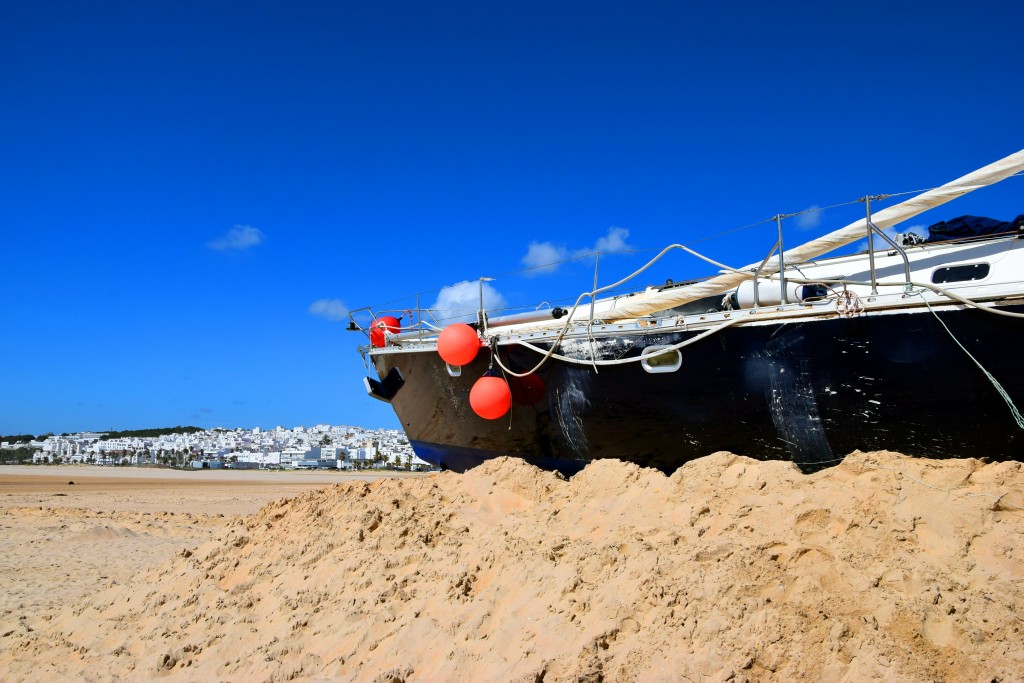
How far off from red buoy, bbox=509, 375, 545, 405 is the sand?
2.24m

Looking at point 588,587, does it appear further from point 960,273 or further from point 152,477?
point 152,477

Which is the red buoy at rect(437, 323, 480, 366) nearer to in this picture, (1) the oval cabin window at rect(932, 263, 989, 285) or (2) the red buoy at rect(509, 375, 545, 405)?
(2) the red buoy at rect(509, 375, 545, 405)

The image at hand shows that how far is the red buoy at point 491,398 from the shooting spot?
752 centimetres

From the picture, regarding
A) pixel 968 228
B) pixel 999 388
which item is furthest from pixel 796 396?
pixel 968 228

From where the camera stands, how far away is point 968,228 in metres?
7.16

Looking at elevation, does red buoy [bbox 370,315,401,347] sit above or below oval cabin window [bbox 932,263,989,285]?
above

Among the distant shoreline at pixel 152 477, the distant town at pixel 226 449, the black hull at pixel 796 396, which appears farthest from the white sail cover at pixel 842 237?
the distant town at pixel 226 449

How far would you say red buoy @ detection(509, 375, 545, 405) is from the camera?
7910 millimetres

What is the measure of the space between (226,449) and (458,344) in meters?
58.2

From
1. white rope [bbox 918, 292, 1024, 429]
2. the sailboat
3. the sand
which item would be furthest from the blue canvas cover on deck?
the sand

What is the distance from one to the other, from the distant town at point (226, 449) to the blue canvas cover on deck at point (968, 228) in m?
30.3

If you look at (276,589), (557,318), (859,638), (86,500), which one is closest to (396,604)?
(276,589)

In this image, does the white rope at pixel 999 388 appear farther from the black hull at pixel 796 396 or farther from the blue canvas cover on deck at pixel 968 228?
the blue canvas cover on deck at pixel 968 228

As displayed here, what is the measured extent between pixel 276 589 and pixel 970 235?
6974 millimetres
